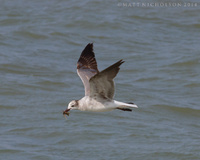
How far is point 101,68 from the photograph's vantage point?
47.7ft

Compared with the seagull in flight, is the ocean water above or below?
below

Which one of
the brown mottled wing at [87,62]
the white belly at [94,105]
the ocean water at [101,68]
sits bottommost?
the ocean water at [101,68]

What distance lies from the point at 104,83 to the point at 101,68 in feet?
24.1

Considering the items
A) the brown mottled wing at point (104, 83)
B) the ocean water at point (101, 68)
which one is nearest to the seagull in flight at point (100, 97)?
the brown mottled wing at point (104, 83)

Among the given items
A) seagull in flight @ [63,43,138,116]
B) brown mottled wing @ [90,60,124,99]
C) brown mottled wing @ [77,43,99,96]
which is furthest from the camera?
brown mottled wing @ [77,43,99,96]

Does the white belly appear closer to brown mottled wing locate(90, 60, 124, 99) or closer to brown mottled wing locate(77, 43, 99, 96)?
brown mottled wing locate(90, 60, 124, 99)

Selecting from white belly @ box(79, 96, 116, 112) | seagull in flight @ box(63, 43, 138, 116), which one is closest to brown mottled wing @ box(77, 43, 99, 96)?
seagull in flight @ box(63, 43, 138, 116)

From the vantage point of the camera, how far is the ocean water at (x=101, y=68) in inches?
426

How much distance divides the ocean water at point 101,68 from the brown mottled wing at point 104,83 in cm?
303

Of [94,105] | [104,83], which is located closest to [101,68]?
[94,105]

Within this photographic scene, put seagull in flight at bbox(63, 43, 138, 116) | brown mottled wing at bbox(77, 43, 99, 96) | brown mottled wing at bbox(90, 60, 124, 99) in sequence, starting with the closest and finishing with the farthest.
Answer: brown mottled wing at bbox(90, 60, 124, 99)
seagull in flight at bbox(63, 43, 138, 116)
brown mottled wing at bbox(77, 43, 99, 96)

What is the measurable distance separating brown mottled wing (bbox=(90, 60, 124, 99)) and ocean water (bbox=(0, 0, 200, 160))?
303cm

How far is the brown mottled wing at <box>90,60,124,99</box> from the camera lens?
6.82m

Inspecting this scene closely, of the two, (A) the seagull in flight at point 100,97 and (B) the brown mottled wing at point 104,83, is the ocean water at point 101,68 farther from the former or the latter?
(B) the brown mottled wing at point 104,83
